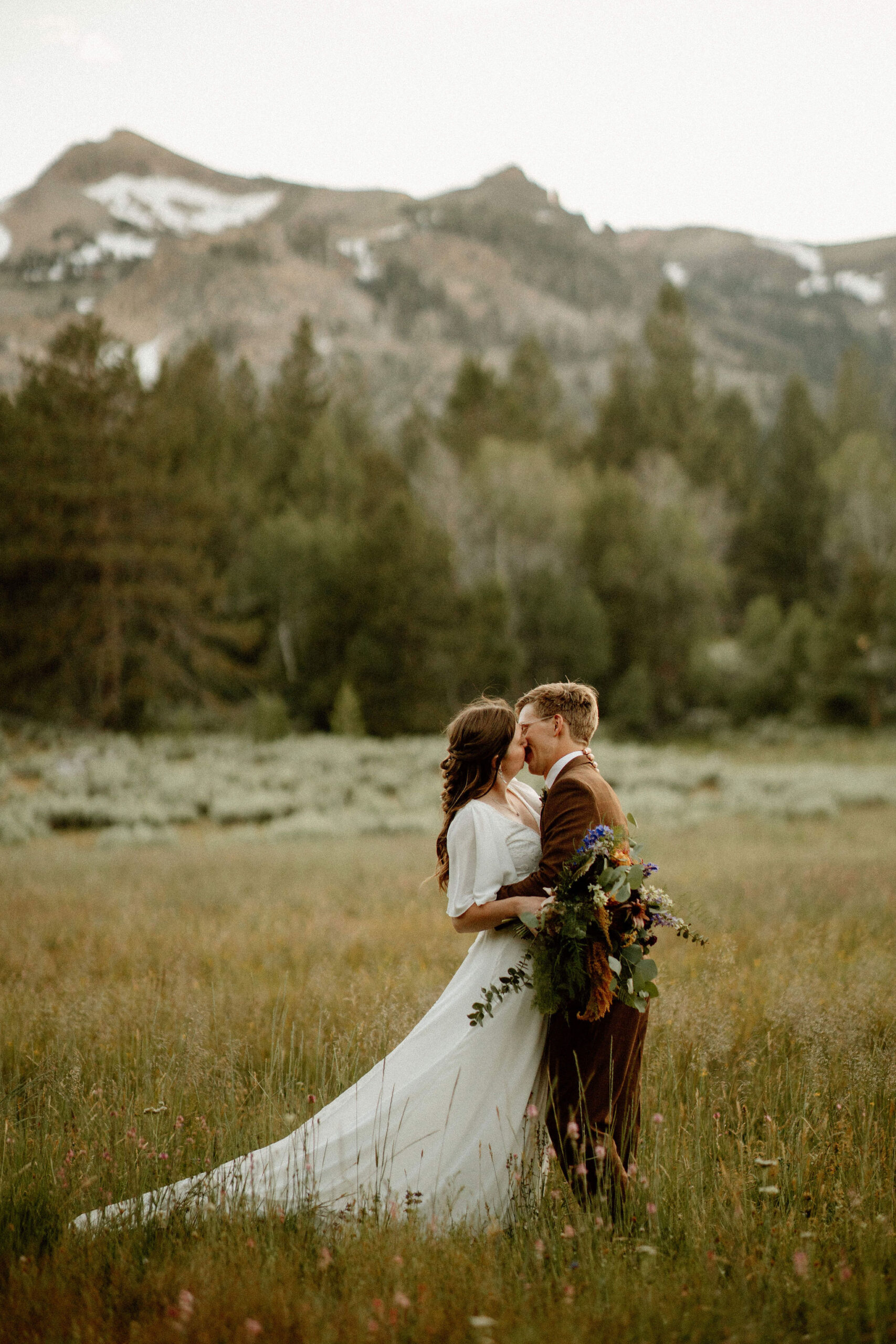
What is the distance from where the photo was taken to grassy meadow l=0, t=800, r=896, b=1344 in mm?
2457

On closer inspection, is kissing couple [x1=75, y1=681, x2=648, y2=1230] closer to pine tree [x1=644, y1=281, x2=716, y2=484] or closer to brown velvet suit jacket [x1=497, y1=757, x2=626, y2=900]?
brown velvet suit jacket [x1=497, y1=757, x2=626, y2=900]

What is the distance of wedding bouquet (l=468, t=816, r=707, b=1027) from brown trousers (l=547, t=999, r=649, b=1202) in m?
0.12

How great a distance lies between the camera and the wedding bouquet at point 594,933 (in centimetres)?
306

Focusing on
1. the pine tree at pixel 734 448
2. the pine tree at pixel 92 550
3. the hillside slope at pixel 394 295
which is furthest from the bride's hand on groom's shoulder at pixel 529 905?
the hillside slope at pixel 394 295

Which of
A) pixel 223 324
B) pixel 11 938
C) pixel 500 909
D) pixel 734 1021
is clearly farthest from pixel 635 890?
pixel 223 324

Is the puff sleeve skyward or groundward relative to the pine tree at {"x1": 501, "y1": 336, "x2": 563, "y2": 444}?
groundward

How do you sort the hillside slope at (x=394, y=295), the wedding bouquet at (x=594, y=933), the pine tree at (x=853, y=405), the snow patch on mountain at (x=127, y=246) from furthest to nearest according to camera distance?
the snow patch on mountain at (x=127, y=246) → the hillside slope at (x=394, y=295) → the pine tree at (x=853, y=405) → the wedding bouquet at (x=594, y=933)

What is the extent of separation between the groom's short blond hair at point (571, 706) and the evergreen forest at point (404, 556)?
105 ft

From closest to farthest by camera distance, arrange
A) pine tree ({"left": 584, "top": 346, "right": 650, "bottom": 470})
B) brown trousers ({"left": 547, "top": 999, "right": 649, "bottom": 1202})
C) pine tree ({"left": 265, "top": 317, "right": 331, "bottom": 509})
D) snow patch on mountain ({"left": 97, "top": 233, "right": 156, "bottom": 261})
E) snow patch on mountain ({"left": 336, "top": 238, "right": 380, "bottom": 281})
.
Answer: brown trousers ({"left": 547, "top": 999, "right": 649, "bottom": 1202}) → pine tree ({"left": 265, "top": 317, "right": 331, "bottom": 509}) → pine tree ({"left": 584, "top": 346, "right": 650, "bottom": 470}) → snow patch on mountain ({"left": 97, "top": 233, "right": 156, "bottom": 261}) → snow patch on mountain ({"left": 336, "top": 238, "right": 380, "bottom": 281})

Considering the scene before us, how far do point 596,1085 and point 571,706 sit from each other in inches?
55.0

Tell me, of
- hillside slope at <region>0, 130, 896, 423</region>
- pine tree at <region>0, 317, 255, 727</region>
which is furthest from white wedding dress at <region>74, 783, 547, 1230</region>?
hillside slope at <region>0, 130, 896, 423</region>

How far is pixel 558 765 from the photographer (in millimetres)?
3447

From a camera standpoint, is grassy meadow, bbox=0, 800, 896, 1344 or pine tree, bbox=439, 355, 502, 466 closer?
Answer: grassy meadow, bbox=0, 800, 896, 1344

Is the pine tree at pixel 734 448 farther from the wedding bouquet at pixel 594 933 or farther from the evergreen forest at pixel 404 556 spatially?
the wedding bouquet at pixel 594 933
